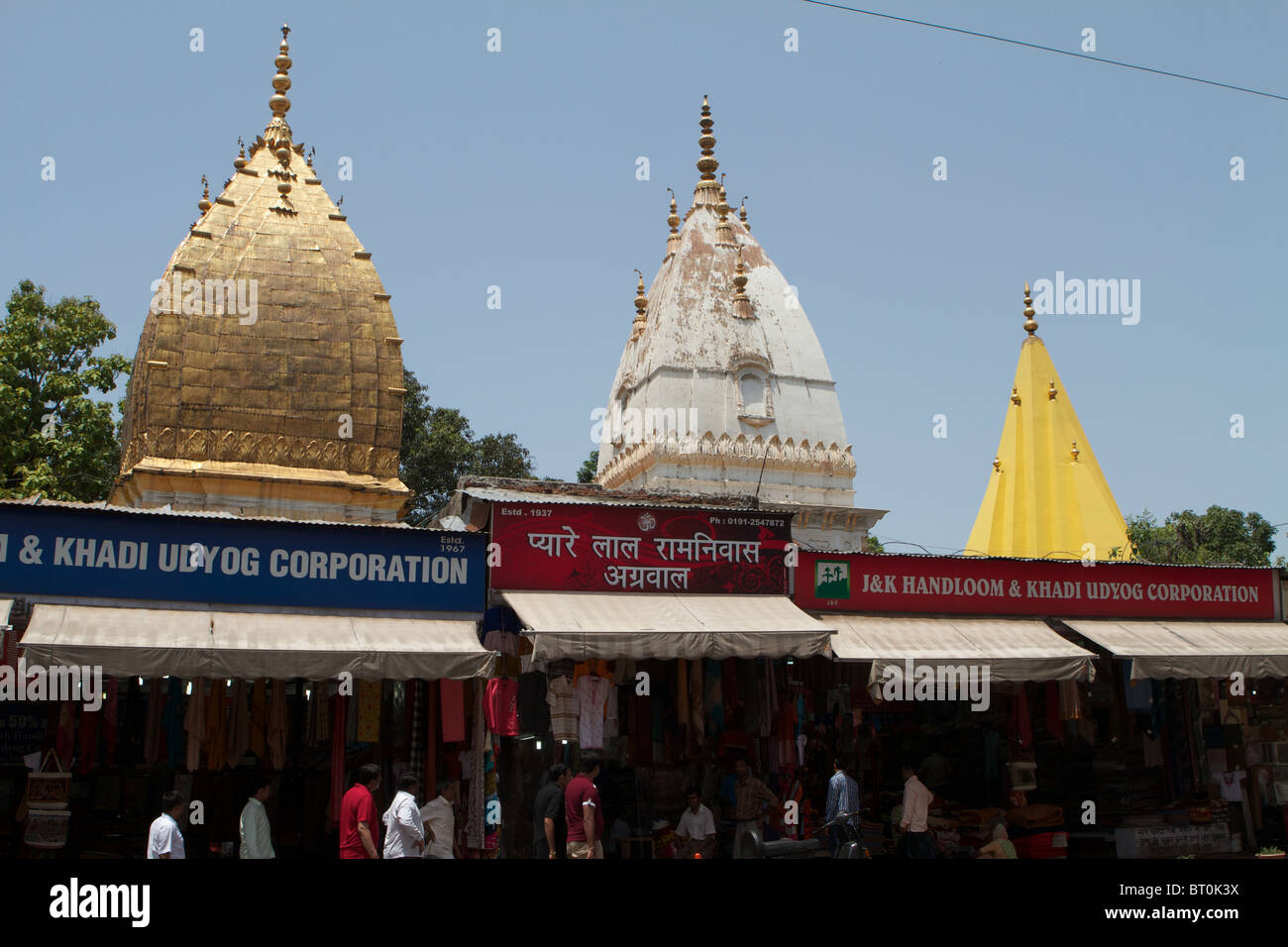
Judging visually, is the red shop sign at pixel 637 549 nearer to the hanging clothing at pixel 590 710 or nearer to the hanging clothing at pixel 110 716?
the hanging clothing at pixel 590 710

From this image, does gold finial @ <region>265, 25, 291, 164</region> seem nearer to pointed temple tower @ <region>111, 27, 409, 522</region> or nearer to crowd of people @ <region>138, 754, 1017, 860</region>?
pointed temple tower @ <region>111, 27, 409, 522</region>

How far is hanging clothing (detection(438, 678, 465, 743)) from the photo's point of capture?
A: 11.5m

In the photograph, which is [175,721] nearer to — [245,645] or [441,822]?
[245,645]

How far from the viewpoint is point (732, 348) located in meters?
30.0

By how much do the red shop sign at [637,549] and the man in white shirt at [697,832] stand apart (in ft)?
6.66

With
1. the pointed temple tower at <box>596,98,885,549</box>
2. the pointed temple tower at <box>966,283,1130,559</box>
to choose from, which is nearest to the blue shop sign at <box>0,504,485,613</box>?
the pointed temple tower at <box>596,98,885,549</box>

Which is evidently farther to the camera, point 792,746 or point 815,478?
point 815,478

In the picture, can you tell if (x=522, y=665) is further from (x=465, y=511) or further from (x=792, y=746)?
(x=792, y=746)

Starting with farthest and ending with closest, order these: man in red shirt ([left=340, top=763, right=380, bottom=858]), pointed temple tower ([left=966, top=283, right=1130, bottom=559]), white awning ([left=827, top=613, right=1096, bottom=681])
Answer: pointed temple tower ([left=966, top=283, right=1130, bottom=559]) < white awning ([left=827, top=613, right=1096, bottom=681]) < man in red shirt ([left=340, top=763, right=380, bottom=858])

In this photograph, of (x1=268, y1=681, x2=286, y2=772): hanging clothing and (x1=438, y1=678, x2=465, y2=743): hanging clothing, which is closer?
(x1=438, y1=678, x2=465, y2=743): hanging clothing

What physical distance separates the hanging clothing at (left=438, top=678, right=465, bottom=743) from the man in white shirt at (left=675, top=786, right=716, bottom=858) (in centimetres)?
223
